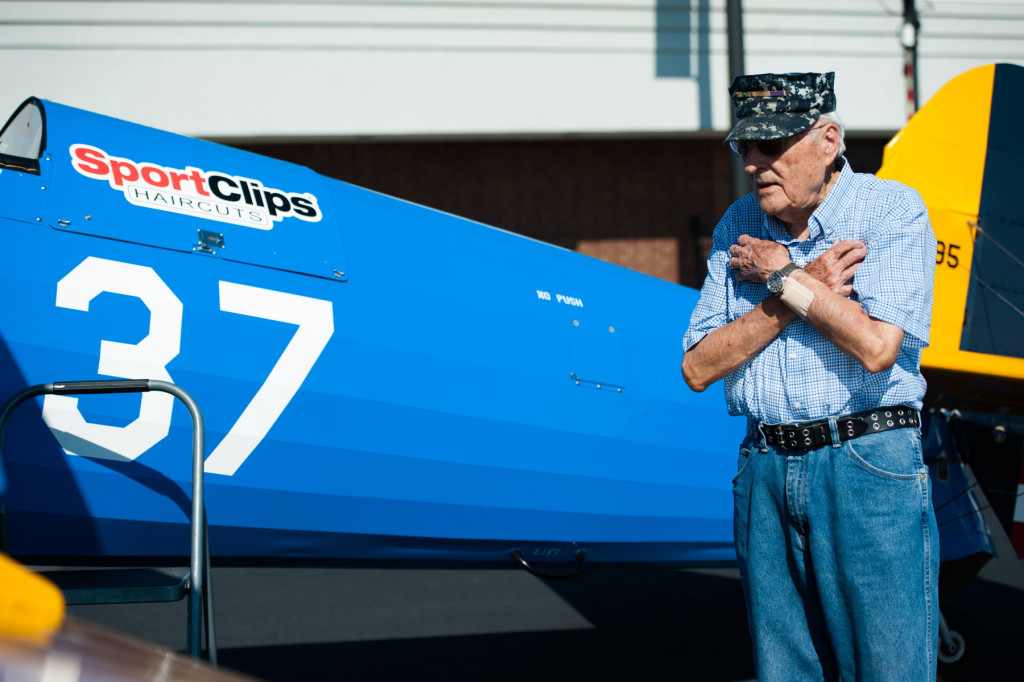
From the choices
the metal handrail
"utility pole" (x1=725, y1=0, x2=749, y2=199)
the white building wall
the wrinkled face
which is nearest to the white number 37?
the metal handrail

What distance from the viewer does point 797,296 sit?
220 cm

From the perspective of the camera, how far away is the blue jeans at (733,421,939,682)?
213 centimetres

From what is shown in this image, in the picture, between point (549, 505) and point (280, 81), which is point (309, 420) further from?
point (280, 81)

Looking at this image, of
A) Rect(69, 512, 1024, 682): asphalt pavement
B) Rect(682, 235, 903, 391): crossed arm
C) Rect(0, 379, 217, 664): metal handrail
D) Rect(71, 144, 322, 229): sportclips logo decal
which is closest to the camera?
Rect(682, 235, 903, 391): crossed arm

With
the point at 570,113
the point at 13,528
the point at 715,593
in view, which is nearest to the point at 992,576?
the point at 715,593

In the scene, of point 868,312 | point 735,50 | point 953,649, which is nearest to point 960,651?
point 953,649

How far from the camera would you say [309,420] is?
3.20 metres

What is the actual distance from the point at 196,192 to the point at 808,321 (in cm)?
194

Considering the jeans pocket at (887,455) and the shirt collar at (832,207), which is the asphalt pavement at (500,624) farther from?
the shirt collar at (832,207)

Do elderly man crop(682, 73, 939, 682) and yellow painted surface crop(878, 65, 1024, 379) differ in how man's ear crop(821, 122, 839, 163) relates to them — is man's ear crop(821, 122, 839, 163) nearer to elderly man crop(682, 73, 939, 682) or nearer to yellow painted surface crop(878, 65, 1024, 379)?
elderly man crop(682, 73, 939, 682)

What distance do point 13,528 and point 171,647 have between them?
218cm

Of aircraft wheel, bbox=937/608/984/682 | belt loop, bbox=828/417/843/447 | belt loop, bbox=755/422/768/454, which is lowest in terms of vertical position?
aircraft wheel, bbox=937/608/984/682

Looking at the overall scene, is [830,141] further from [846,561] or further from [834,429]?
[846,561]

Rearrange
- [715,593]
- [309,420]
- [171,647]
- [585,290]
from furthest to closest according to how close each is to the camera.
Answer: [715,593] < [171,647] < [585,290] < [309,420]
